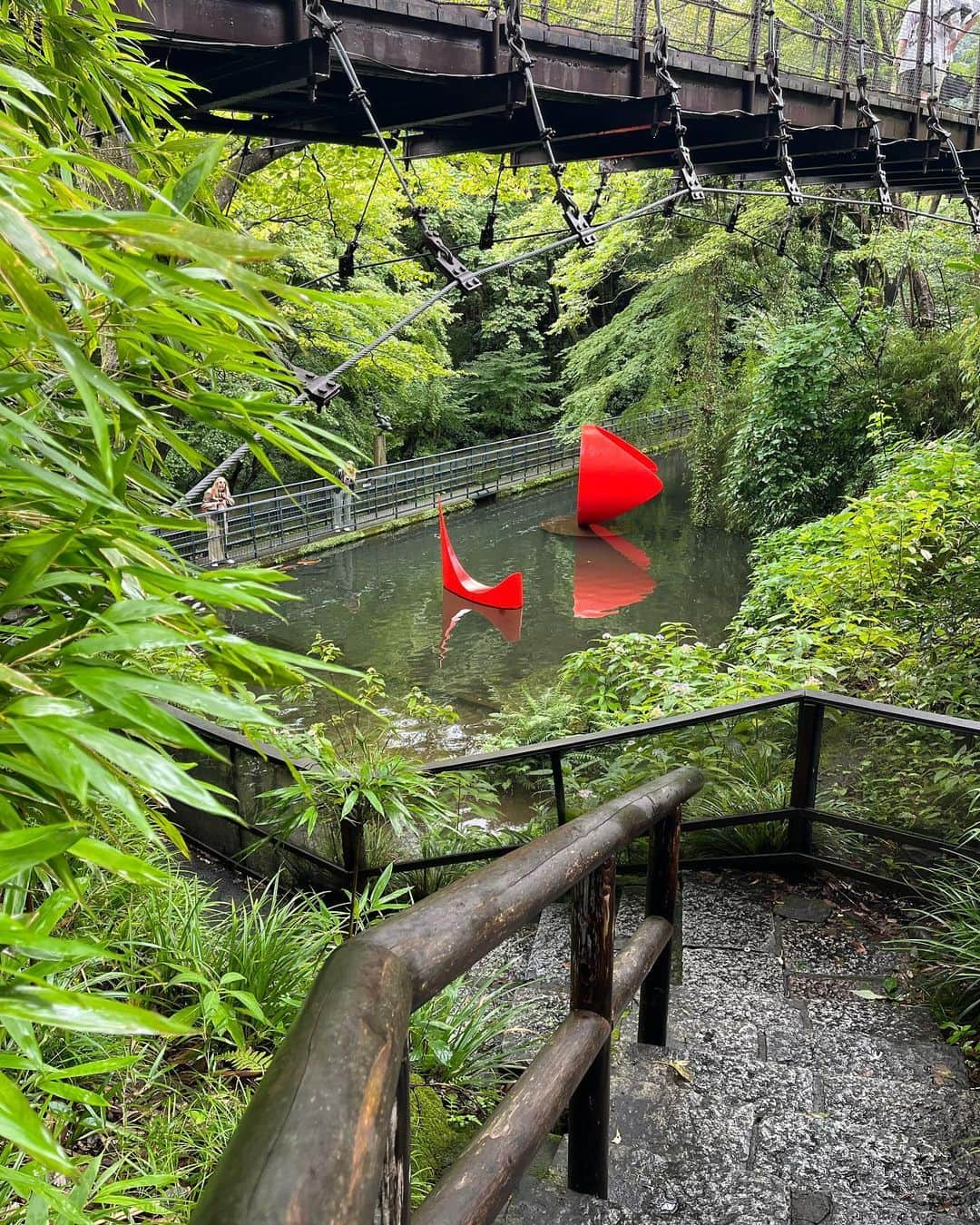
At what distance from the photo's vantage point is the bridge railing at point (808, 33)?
8094 millimetres

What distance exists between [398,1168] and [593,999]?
0.97 metres

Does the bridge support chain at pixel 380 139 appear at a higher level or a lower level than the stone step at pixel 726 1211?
higher

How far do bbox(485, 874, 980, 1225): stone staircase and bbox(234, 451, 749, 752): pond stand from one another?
→ 6311 millimetres

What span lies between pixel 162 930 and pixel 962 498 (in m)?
6.51

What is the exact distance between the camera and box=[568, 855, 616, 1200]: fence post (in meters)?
1.86

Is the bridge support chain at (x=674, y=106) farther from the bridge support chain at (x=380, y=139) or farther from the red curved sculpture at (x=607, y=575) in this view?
the red curved sculpture at (x=607, y=575)

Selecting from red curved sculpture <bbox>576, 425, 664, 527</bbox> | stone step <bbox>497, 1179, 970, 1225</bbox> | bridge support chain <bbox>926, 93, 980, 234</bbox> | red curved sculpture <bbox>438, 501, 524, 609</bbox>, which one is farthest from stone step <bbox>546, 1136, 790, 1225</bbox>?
red curved sculpture <bbox>576, 425, 664, 527</bbox>

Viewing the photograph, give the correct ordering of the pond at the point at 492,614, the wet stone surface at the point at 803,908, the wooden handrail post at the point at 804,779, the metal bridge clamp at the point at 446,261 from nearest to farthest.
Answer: the wet stone surface at the point at 803,908 < the wooden handrail post at the point at 804,779 < the metal bridge clamp at the point at 446,261 < the pond at the point at 492,614

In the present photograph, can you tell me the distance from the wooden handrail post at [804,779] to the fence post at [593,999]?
6.74 feet

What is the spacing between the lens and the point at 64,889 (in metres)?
0.96

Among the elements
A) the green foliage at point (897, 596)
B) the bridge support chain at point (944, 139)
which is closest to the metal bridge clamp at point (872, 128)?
Result: the bridge support chain at point (944, 139)

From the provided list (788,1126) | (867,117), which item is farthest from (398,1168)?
(867,117)

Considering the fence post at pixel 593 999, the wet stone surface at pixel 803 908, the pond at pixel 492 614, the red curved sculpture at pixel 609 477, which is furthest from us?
the red curved sculpture at pixel 609 477

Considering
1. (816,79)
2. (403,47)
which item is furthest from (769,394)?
(403,47)
